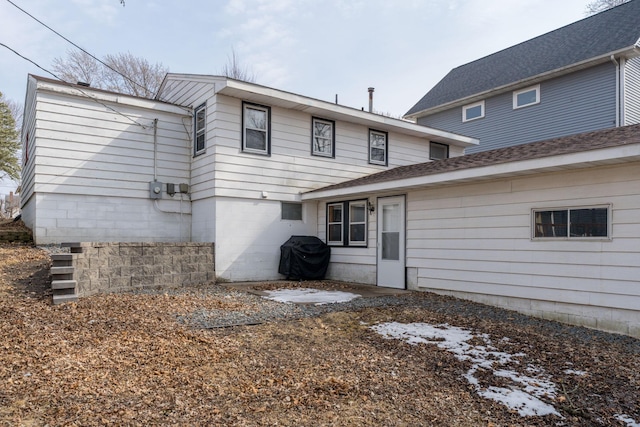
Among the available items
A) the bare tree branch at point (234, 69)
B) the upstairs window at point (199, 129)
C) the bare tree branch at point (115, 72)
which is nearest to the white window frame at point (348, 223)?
the upstairs window at point (199, 129)

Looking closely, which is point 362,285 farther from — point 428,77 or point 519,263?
point 428,77

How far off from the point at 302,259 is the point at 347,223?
136 cm

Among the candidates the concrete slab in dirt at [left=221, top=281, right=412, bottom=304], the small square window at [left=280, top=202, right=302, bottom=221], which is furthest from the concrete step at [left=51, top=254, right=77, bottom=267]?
the small square window at [left=280, top=202, right=302, bottom=221]

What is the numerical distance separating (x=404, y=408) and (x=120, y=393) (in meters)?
2.07

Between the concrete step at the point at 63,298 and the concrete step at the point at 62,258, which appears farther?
the concrete step at the point at 62,258

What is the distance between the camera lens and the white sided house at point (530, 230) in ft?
16.6

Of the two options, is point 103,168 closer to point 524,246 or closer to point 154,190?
point 154,190

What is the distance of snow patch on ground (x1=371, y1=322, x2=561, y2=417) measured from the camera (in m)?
3.00

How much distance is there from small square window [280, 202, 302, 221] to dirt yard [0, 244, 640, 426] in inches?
178

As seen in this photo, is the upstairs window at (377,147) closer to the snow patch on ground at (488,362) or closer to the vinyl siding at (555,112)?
the vinyl siding at (555,112)

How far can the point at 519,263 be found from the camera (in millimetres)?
6168

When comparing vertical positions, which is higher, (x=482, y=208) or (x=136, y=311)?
(x=482, y=208)

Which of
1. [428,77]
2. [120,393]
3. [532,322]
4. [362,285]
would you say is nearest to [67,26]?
[120,393]

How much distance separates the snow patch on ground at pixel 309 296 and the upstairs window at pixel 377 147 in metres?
4.69
